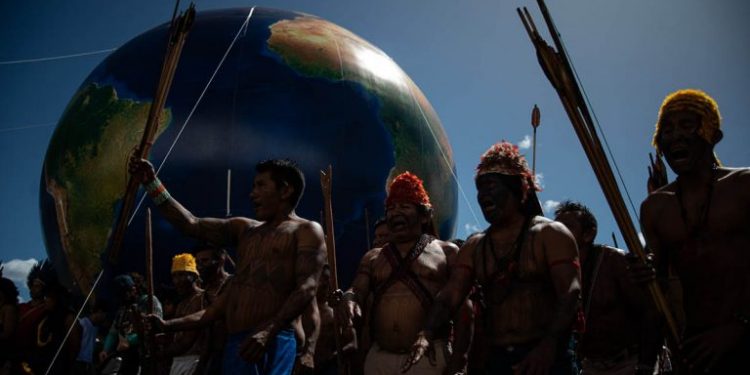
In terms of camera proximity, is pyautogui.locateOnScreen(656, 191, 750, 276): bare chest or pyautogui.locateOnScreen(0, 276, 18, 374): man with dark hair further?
pyautogui.locateOnScreen(0, 276, 18, 374): man with dark hair

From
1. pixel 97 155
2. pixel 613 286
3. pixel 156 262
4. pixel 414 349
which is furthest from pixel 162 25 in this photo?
pixel 414 349

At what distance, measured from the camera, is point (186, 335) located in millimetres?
6754

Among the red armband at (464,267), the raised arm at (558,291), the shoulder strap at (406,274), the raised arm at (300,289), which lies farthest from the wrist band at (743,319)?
the raised arm at (300,289)

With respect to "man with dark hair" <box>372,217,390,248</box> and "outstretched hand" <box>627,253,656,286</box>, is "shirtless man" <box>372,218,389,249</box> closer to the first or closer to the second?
"man with dark hair" <box>372,217,390,248</box>

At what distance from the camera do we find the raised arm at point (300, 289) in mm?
3773

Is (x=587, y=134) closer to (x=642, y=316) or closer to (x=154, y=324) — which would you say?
(x=642, y=316)

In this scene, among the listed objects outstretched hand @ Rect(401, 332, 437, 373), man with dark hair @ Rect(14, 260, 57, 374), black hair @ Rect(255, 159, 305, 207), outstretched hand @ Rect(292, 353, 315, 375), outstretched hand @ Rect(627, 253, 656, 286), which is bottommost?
man with dark hair @ Rect(14, 260, 57, 374)

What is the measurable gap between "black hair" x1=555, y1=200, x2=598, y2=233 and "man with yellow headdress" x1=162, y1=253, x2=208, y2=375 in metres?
3.67

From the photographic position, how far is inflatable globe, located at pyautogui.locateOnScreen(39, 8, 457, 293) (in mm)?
10906

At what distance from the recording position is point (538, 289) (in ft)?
11.6

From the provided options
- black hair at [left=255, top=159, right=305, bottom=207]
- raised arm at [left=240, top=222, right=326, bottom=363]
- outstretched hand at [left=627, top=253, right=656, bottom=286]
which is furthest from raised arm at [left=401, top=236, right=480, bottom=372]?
black hair at [left=255, top=159, right=305, bottom=207]

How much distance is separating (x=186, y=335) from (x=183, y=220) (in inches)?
100

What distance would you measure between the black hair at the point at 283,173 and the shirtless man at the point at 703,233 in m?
2.34

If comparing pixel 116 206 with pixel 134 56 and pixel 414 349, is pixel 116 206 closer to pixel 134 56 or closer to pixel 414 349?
pixel 134 56
